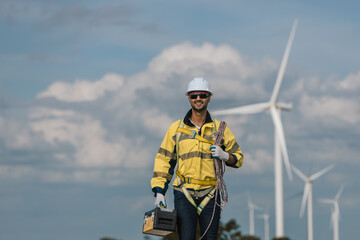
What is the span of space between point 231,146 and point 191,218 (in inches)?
55.0

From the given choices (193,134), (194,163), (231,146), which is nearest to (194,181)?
(194,163)

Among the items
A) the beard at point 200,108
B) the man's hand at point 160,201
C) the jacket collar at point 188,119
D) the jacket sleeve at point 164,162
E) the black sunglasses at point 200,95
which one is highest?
the black sunglasses at point 200,95

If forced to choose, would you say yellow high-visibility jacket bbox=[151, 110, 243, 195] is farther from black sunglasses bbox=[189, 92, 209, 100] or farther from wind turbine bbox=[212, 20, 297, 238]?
wind turbine bbox=[212, 20, 297, 238]

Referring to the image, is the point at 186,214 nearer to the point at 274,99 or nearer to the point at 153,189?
the point at 153,189

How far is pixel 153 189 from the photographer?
12289 millimetres

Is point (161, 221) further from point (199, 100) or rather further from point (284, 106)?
point (284, 106)

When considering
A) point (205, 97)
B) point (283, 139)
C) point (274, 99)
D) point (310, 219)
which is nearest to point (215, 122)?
point (205, 97)

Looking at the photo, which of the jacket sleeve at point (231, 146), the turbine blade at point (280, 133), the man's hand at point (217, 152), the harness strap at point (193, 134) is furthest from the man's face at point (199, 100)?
the turbine blade at point (280, 133)

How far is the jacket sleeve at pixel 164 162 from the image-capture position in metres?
12.2

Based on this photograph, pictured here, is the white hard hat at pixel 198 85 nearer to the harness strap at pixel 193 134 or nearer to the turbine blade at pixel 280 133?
the harness strap at pixel 193 134

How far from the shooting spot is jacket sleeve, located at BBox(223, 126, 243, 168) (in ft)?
40.8

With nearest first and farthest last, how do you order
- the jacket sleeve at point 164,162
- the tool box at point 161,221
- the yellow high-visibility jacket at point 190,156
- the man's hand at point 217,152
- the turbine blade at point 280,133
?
the tool box at point 161,221 → the man's hand at point 217,152 → the yellow high-visibility jacket at point 190,156 → the jacket sleeve at point 164,162 → the turbine blade at point 280,133

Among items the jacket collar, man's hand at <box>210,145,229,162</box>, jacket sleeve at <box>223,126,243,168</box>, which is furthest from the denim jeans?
the jacket collar

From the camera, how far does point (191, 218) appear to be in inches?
472
